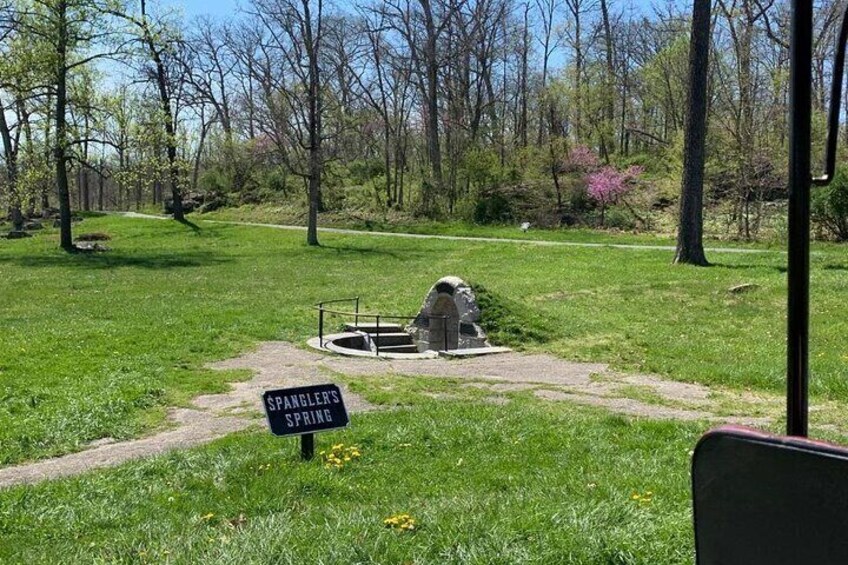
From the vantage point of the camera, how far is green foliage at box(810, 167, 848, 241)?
25.4 metres

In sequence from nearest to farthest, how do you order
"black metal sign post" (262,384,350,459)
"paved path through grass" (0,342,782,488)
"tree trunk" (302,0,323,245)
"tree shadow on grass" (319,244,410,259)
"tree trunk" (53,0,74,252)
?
"black metal sign post" (262,384,350,459) → "paved path through grass" (0,342,782,488) → "tree trunk" (53,0,74,252) → "tree shadow on grass" (319,244,410,259) → "tree trunk" (302,0,323,245)

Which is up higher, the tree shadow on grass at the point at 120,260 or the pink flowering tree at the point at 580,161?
the pink flowering tree at the point at 580,161

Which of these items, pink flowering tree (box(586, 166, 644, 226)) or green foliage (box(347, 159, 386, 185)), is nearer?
pink flowering tree (box(586, 166, 644, 226))

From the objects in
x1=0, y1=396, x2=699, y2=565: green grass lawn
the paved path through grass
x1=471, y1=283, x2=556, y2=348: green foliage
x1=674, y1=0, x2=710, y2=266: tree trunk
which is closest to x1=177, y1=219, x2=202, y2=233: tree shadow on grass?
x1=674, y1=0, x2=710, y2=266: tree trunk

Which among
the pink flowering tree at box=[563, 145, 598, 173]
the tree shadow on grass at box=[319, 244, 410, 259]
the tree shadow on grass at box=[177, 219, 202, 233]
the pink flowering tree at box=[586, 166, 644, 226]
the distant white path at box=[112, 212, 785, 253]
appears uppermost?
the pink flowering tree at box=[563, 145, 598, 173]

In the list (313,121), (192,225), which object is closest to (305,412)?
(313,121)

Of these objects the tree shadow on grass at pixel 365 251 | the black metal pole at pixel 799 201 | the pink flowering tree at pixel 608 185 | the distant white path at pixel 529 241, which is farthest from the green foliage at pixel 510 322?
the pink flowering tree at pixel 608 185

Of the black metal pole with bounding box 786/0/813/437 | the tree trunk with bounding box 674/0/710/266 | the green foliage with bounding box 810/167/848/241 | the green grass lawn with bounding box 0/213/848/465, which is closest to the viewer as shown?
the black metal pole with bounding box 786/0/813/437

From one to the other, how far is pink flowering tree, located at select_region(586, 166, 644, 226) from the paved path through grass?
2572cm

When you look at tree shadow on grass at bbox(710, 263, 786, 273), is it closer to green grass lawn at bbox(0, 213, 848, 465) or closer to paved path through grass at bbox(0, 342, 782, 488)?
green grass lawn at bbox(0, 213, 848, 465)

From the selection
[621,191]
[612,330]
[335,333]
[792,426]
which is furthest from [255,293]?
[621,191]

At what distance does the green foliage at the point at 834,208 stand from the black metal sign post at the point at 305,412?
76.7 feet

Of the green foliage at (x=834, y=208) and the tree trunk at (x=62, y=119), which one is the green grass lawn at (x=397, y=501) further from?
the tree trunk at (x=62, y=119)

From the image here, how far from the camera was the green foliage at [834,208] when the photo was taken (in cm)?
2541
